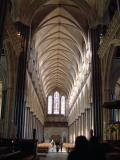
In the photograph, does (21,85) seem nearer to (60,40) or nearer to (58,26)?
(58,26)

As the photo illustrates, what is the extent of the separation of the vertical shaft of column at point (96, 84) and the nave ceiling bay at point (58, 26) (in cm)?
231

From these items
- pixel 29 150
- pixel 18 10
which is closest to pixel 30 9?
pixel 18 10

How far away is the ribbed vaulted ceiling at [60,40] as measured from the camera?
27250mm

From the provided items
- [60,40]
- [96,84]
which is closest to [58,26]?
[60,40]

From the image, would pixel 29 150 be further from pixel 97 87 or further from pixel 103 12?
pixel 103 12

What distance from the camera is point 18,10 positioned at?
22828 millimetres

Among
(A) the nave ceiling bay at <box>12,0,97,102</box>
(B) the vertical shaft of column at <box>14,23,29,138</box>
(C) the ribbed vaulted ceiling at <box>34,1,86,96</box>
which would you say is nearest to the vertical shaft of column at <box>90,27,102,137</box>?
(A) the nave ceiling bay at <box>12,0,97,102</box>

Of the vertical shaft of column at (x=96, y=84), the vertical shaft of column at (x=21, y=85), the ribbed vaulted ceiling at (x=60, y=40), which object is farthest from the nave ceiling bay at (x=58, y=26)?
the vertical shaft of column at (x=96, y=84)

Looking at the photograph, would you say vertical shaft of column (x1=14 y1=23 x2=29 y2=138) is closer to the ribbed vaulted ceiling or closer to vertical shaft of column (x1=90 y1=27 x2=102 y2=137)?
the ribbed vaulted ceiling

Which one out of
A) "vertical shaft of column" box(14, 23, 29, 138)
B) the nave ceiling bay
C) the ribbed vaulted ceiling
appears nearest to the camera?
"vertical shaft of column" box(14, 23, 29, 138)

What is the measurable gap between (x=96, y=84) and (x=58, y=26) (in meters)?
12.1

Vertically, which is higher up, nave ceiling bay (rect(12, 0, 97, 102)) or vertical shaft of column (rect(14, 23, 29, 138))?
nave ceiling bay (rect(12, 0, 97, 102))

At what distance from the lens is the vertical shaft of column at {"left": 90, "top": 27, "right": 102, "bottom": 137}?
20.4 metres

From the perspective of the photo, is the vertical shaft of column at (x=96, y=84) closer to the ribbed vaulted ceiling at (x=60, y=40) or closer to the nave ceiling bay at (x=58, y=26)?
the nave ceiling bay at (x=58, y=26)
